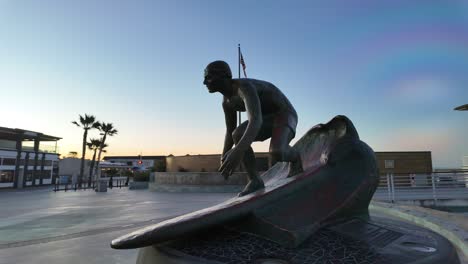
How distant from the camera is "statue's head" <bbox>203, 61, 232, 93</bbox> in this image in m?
2.94

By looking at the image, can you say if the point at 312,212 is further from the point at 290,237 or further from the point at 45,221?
the point at 45,221

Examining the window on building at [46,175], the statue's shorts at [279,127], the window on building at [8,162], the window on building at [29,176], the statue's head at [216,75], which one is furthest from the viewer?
the window on building at [46,175]

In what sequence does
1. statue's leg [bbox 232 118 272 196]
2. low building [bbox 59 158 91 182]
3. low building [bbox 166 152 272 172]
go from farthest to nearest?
1. low building [bbox 59 158 91 182]
2. low building [bbox 166 152 272 172]
3. statue's leg [bbox 232 118 272 196]

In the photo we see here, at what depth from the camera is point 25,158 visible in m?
35.3

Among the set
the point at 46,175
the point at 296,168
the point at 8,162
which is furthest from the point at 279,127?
the point at 46,175

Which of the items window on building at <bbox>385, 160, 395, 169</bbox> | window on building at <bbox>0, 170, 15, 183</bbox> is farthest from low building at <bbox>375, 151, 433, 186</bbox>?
window on building at <bbox>0, 170, 15, 183</bbox>

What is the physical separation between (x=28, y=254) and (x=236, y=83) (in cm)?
437

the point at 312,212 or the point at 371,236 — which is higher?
the point at 312,212

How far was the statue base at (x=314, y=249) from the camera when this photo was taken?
2201 mm

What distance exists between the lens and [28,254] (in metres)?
4.39

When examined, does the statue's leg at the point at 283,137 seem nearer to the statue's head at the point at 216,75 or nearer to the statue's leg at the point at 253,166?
the statue's leg at the point at 253,166

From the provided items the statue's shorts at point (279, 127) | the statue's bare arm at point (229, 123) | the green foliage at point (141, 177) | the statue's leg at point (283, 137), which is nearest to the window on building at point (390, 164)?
the green foliage at point (141, 177)

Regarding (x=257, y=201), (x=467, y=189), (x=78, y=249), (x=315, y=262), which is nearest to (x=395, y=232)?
(x=315, y=262)

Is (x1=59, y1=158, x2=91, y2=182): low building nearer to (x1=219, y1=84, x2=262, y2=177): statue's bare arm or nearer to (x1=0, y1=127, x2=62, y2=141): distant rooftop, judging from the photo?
(x1=0, y1=127, x2=62, y2=141): distant rooftop
